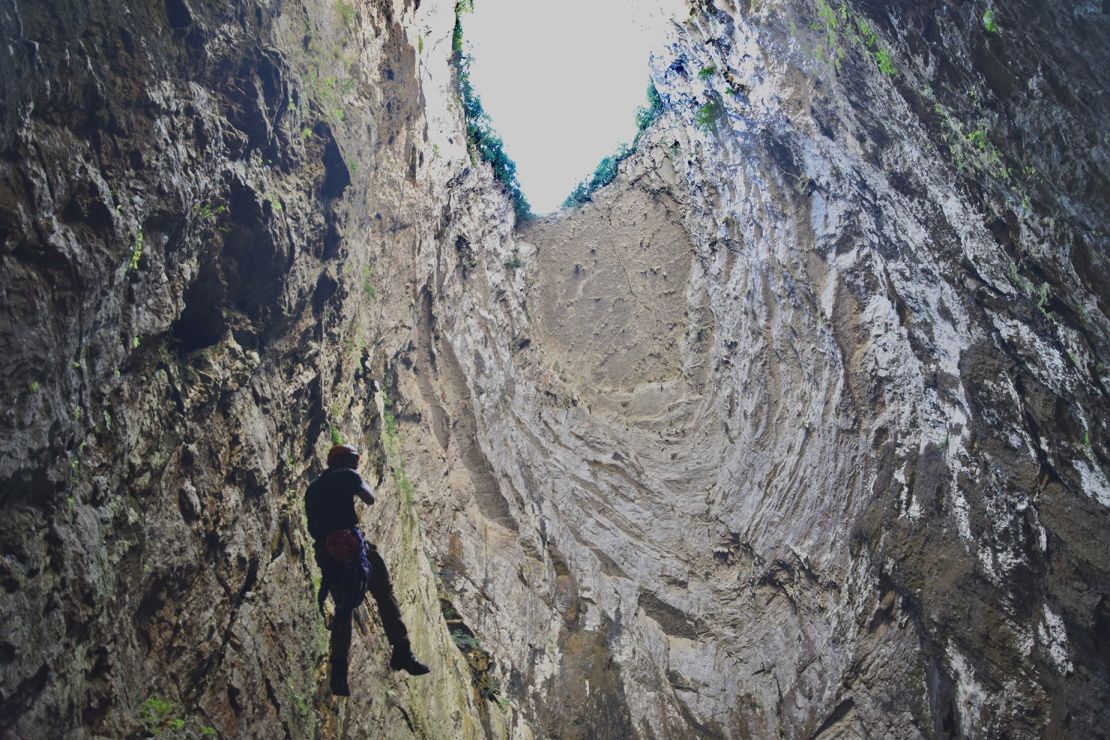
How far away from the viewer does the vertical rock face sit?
3824 millimetres

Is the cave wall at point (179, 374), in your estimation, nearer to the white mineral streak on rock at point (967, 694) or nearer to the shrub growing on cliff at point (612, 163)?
the white mineral streak on rock at point (967, 694)

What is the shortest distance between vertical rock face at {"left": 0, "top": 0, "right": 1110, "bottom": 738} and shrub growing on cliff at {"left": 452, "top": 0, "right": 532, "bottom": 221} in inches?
21.3

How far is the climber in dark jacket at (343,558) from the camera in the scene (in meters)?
5.07

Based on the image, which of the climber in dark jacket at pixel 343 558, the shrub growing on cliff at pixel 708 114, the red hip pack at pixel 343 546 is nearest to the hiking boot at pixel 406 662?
the climber in dark jacket at pixel 343 558

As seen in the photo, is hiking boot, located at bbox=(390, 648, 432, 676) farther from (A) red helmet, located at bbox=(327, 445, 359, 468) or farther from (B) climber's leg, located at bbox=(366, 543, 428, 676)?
(A) red helmet, located at bbox=(327, 445, 359, 468)

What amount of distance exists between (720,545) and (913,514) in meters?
3.25

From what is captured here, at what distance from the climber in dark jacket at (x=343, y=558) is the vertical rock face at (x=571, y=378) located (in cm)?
43

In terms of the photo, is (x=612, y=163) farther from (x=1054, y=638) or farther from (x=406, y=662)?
(x=406, y=662)

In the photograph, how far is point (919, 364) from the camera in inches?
435

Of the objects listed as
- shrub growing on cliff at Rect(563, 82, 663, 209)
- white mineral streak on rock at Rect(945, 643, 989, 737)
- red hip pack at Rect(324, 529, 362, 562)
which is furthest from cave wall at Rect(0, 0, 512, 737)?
shrub growing on cliff at Rect(563, 82, 663, 209)

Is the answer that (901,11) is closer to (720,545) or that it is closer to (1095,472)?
(1095,472)

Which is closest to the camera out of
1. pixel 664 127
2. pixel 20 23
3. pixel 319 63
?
pixel 20 23

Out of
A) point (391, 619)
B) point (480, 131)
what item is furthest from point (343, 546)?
point (480, 131)

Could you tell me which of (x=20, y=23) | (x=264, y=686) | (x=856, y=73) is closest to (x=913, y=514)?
(x=856, y=73)
